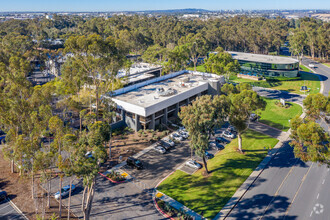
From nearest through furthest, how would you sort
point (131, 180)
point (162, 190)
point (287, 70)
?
point (162, 190) → point (131, 180) → point (287, 70)

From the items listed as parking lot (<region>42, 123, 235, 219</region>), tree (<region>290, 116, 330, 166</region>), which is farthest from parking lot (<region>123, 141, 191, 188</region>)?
tree (<region>290, 116, 330, 166</region>)

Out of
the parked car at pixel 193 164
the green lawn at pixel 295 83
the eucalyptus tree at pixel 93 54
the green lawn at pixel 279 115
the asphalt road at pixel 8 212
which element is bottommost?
the asphalt road at pixel 8 212

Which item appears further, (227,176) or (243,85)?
(243,85)

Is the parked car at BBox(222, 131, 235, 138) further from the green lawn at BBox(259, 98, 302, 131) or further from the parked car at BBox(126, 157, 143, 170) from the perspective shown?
the parked car at BBox(126, 157, 143, 170)

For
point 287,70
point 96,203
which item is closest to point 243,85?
point 96,203

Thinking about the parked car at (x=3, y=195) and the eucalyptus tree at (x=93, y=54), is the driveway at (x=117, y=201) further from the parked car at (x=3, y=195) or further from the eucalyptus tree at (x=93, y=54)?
the eucalyptus tree at (x=93, y=54)

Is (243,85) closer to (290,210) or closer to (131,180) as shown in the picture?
(290,210)

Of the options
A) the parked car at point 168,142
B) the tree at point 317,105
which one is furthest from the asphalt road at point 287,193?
the parked car at point 168,142
